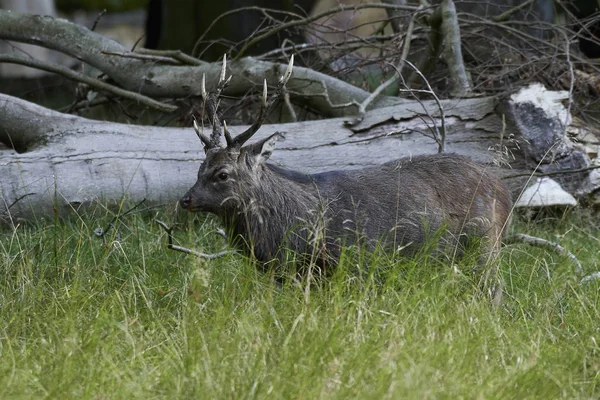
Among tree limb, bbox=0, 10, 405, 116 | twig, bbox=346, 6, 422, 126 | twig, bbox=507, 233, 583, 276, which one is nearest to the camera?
twig, bbox=507, 233, 583, 276

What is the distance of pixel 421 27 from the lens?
27.7 ft

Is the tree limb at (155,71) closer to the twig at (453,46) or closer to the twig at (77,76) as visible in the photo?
the twig at (77,76)

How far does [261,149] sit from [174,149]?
1.70 metres

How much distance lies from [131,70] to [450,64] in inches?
115

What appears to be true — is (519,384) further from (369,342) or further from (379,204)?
(379,204)

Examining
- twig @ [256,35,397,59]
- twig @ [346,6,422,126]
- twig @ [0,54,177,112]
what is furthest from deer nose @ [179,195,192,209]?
twig @ [256,35,397,59]

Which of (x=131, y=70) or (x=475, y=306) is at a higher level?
(x=131, y=70)

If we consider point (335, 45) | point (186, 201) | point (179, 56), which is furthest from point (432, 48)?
point (186, 201)

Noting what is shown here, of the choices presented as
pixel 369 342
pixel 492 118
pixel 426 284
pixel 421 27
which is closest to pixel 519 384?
pixel 369 342

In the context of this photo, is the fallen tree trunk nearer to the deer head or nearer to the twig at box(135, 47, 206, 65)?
the twig at box(135, 47, 206, 65)

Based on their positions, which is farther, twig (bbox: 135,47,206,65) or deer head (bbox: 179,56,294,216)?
twig (bbox: 135,47,206,65)

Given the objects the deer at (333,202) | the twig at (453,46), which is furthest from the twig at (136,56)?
the deer at (333,202)

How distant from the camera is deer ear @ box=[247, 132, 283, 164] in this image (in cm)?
559

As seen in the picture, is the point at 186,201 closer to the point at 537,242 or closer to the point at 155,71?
the point at 537,242
